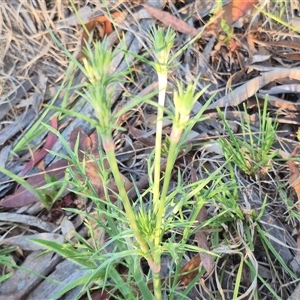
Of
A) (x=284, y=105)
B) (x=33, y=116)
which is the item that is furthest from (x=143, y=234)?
(x=33, y=116)

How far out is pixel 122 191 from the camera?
2.98 ft

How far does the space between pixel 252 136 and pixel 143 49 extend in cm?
51

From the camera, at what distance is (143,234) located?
0.99 m

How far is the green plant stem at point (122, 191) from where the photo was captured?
82 cm

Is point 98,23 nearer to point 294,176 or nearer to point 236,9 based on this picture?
point 236,9

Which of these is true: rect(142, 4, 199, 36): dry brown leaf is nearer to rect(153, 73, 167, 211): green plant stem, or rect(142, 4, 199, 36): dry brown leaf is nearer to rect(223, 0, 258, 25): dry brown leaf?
rect(223, 0, 258, 25): dry brown leaf

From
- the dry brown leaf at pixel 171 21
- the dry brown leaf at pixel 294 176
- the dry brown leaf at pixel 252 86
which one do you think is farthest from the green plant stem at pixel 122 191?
the dry brown leaf at pixel 171 21

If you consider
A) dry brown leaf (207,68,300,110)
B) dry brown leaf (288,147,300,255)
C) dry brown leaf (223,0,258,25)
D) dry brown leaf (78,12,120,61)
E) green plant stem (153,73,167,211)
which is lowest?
dry brown leaf (288,147,300,255)

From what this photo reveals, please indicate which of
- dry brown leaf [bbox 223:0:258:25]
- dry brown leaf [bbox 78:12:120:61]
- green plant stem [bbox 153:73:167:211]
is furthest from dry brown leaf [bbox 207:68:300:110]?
green plant stem [bbox 153:73:167:211]

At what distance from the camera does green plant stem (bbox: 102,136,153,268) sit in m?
0.82

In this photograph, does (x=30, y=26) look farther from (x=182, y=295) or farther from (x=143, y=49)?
(x=182, y=295)

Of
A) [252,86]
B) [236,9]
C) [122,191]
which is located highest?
[122,191]

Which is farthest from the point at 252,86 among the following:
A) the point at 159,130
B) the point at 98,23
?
the point at 159,130

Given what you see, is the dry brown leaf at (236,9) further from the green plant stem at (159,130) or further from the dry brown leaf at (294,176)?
the green plant stem at (159,130)
